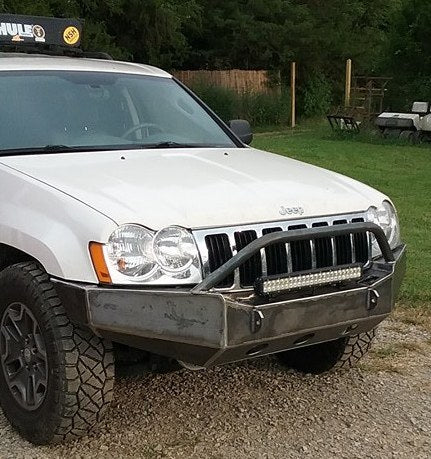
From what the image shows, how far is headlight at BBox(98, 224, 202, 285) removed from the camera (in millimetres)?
3193

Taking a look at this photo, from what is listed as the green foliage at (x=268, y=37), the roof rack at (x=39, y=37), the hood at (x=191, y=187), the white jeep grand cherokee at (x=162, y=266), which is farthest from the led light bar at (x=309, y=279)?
the green foliage at (x=268, y=37)

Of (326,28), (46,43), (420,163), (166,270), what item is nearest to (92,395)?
(166,270)

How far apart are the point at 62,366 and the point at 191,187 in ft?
3.18

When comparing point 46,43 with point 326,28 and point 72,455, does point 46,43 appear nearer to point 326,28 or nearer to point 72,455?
point 72,455

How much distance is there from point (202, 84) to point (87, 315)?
2563 centimetres

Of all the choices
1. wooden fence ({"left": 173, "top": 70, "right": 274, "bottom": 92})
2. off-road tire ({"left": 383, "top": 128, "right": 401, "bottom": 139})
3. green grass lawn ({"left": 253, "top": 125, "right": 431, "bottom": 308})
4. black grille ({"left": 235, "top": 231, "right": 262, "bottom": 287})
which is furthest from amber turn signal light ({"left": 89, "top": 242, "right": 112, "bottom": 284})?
wooden fence ({"left": 173, "top": 70, "right": 274, "bottom": 92})

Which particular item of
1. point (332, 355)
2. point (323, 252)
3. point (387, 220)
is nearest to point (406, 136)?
point (332, 355)

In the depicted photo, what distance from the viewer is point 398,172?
13.5 meters

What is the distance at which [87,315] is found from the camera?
10.4ft

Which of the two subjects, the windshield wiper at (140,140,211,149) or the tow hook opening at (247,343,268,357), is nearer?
the tow hook opening at (247,343,268,357)

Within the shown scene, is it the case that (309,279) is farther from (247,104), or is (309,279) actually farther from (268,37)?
(268,37)

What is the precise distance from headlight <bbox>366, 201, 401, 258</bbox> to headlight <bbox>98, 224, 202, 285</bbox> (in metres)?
1.02

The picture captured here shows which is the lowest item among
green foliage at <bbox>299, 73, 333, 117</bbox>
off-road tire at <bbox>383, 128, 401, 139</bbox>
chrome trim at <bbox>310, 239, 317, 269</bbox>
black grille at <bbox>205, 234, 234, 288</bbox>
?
green foliage at <bbox>299, 73, 333, 117</bbox>

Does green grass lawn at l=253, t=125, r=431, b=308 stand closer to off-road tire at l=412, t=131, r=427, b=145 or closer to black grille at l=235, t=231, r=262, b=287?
off-road tire at l=412, t=131, r=427, b=145
